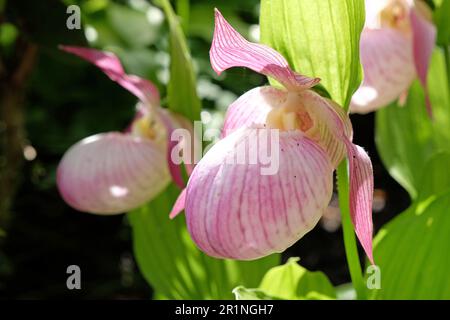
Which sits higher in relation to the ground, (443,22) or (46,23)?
(46,23)

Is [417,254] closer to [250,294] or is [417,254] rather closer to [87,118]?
[250,294]

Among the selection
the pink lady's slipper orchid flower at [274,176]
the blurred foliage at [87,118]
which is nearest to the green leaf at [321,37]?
the pink lady's slipper orchid flower at [274,176]

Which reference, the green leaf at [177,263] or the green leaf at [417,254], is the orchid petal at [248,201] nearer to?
the green leaf at [417,254]

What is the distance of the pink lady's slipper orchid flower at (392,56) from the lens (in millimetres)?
1000

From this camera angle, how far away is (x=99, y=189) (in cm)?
Result: 110

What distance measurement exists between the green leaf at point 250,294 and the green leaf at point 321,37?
0.84ft

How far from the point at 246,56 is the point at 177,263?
526 mm

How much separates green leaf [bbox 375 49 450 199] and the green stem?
0.46m

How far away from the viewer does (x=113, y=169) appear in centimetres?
112

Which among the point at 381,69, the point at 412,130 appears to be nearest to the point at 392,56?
the point at 381,69

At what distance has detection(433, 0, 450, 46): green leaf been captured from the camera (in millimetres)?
1021

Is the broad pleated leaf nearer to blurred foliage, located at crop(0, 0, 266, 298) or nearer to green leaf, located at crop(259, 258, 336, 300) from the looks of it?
green leaf, located at crop(259, 258, 336, 300)
